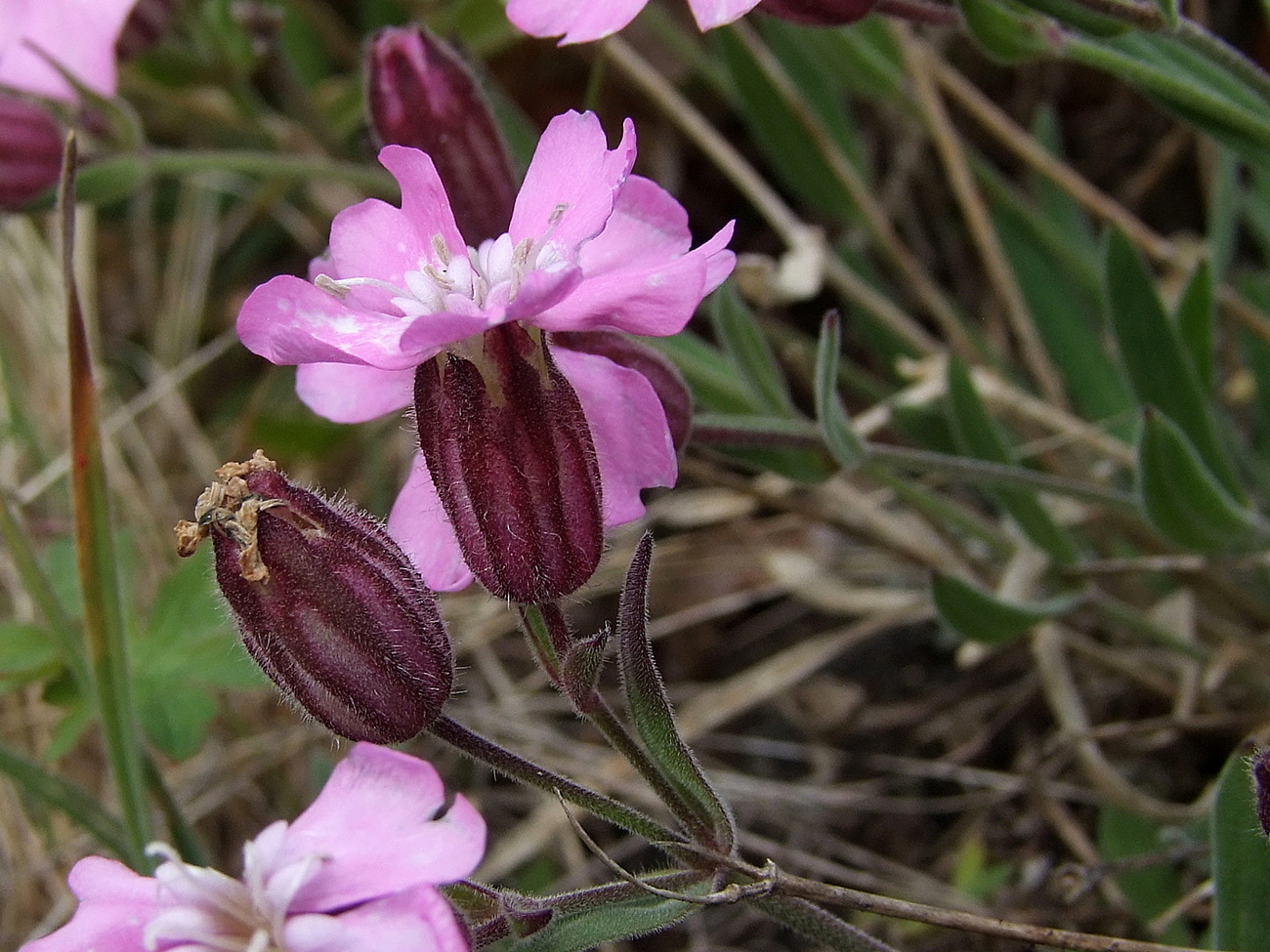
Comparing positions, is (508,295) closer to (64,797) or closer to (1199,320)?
(64,797)

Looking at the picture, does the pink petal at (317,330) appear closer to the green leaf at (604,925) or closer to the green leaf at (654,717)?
the green leaf at (654,717)

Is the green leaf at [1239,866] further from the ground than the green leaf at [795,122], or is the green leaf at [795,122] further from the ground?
the green leaf at [795,122]

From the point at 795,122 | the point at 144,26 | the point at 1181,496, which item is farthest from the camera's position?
the point at 795,122

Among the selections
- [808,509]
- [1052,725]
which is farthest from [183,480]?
Result: [1052,725]

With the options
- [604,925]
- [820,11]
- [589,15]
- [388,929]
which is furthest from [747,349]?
[388,929]

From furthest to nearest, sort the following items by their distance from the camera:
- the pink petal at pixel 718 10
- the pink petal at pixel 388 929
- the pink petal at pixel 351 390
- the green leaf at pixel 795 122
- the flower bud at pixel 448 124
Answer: the green leaf at pixel 795 122, the flower bud at pixel 448 124, the pink petal at pixel 351 390, the pink petal at pixel 718 10, the pink petal at pixel 388 929

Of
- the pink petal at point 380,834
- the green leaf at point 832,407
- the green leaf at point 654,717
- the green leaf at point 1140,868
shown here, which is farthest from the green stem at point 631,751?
the green leaf at point 1140,868
